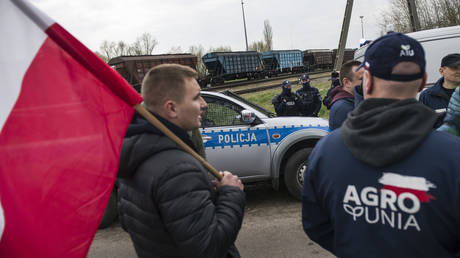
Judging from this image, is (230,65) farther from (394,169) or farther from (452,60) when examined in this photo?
(394,169)

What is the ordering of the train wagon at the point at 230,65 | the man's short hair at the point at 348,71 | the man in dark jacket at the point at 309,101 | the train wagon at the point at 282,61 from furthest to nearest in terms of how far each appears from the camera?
the train wagon at the point at 282,61, the train wagon at the point at 230,65, the man in dark jacket at the point at 309,101, the man's short hair at the point at 348,71

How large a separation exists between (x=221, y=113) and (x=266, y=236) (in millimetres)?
1849

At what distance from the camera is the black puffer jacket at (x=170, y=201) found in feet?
4.21

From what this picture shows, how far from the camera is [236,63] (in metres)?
30.7

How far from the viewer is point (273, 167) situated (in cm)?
456

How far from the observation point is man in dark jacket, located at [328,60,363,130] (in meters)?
3.22

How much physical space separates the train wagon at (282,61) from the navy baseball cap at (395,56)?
109 ft

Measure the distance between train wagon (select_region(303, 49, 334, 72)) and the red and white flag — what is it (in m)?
40.1

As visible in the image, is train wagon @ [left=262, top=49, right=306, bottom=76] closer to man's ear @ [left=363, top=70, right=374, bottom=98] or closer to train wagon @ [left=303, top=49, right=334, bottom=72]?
train wagon @ [left=303, top=49, right=334, bottom=72]

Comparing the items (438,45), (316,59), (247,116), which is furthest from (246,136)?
(316,59)

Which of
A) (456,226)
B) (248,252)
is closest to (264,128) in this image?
(248,252)

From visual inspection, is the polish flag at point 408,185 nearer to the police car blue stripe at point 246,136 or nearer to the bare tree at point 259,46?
the police car blue stripe at point 246,136

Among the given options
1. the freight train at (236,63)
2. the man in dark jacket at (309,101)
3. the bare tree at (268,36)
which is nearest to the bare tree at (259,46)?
the bare tree at (268,36)

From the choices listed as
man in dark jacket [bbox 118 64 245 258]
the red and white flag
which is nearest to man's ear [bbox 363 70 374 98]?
man in dark jacket [bbox 118 64 245 258]
